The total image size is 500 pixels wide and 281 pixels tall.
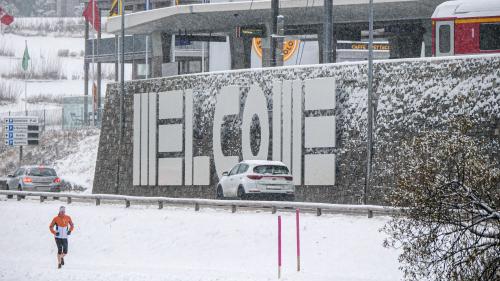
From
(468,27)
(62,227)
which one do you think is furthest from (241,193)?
(468,27)

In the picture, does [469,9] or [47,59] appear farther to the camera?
[47,59]

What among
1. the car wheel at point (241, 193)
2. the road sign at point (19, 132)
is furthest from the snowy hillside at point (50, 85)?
the car wheel at point (241, 193)

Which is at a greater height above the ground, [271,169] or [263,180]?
[271,169]

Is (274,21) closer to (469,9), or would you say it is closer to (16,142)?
(469,9)

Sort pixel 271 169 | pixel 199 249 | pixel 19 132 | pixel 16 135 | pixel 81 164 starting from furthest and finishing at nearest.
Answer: pixel 81 164, pixel 19 132, pixel 16 135, pixel 271 169, pixel 199 249

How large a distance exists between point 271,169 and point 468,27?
7.80 m

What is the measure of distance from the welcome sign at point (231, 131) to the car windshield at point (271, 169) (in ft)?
9.74

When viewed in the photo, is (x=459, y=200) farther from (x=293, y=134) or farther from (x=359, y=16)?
(x=359, y=16)

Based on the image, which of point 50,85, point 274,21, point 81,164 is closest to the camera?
point 274,21

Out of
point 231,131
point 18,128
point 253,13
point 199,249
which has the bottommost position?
point 199,249

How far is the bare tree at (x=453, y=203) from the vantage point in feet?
63.2

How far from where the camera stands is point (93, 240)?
119 feet

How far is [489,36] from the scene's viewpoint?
1427 inches

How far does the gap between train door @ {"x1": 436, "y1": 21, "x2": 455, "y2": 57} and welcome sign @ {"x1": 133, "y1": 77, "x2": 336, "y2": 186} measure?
12.4ft
